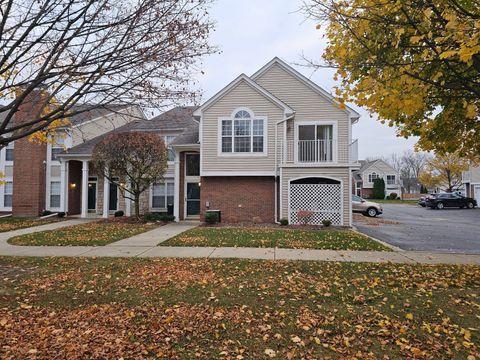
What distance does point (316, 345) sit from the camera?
3785 mm

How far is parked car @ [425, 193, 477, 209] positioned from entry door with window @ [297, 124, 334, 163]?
2348cm

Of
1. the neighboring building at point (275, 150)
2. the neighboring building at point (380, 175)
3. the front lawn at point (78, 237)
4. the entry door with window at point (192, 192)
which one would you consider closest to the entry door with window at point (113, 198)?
the entry door with window at point (192, 192)

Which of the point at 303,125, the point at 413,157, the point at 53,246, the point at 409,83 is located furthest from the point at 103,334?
the point at 413,157

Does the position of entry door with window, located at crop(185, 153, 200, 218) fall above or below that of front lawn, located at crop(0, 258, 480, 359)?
above

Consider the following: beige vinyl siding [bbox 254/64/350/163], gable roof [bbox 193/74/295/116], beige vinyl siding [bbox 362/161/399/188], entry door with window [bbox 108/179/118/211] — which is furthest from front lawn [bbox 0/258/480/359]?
beige vinyl siding [bbox 362/161/399/188]

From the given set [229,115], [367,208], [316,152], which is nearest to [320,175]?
[316,152]

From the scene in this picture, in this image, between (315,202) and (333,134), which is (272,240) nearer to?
(315,202)

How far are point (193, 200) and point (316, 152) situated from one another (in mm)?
7637

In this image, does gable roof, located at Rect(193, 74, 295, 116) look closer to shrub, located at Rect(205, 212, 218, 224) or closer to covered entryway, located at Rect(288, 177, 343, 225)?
covered entryway, located at Rect(288, 177, 343, 225)

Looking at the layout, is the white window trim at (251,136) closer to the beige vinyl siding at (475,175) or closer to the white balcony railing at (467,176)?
the beige vinyl siding at (475,175)

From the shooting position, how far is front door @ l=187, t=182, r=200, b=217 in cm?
1873

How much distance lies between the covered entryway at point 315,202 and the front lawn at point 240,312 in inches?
339

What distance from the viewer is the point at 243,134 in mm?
16578

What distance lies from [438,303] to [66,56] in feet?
27.3
